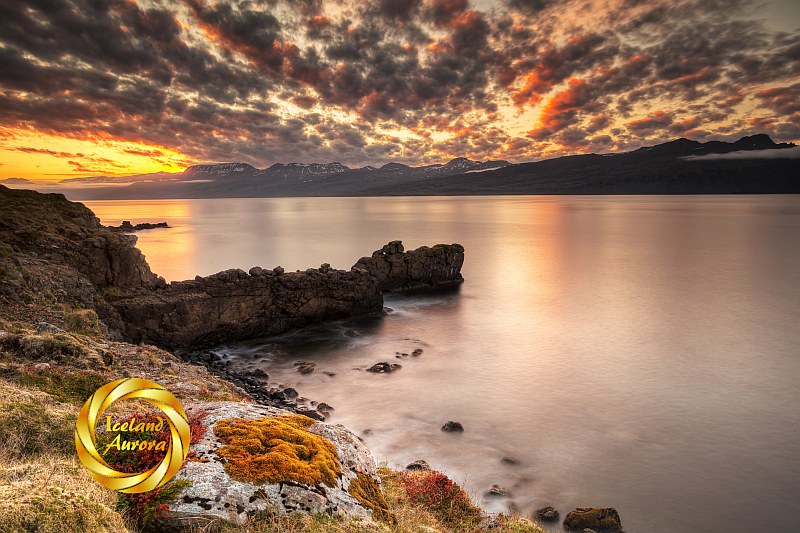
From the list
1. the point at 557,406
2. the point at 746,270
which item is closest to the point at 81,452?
the point at 557,406

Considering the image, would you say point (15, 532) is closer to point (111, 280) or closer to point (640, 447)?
point (640, 447)

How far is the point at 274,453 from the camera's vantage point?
7.55m

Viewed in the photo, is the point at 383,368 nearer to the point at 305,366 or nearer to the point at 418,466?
the point at 305,366

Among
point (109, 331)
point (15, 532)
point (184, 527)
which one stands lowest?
point (109, 331)

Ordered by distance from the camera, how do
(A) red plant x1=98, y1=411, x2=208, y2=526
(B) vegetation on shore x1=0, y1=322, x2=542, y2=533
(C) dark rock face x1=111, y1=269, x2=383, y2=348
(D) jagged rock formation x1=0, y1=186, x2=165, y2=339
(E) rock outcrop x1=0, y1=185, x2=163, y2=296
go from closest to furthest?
(B) vegetation on shore x1=0, y1=322, x2=542, y2=533 < (A) red plant x1=98, y1=411, x2=208, y2=526 < (D) jagged rock formation x1=0, y1=186, x2=165, y2=339 < (E) rock outcrop x1=0, y1=185, x2=163, y2=296 < (C) dark rock face x1=111, y1=269, x2=383, y2=348

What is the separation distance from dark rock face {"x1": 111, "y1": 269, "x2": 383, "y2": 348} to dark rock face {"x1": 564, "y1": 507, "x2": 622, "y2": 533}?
23.6 m

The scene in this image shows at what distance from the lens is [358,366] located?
26016mm

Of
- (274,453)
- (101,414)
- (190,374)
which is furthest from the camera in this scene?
(190,374)

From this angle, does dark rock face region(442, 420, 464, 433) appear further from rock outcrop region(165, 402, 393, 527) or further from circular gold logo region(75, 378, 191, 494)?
circular gold logo region(75, 378, 191, 494)

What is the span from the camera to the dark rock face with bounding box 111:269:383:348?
26031 millimetres

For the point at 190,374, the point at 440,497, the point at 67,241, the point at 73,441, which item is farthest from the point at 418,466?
the point at 67,241

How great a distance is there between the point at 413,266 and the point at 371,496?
39.2 metres

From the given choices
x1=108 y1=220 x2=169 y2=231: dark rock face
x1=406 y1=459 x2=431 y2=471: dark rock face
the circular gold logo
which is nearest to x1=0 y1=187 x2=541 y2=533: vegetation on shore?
the circular gold logo

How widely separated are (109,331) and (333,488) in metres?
20.7
